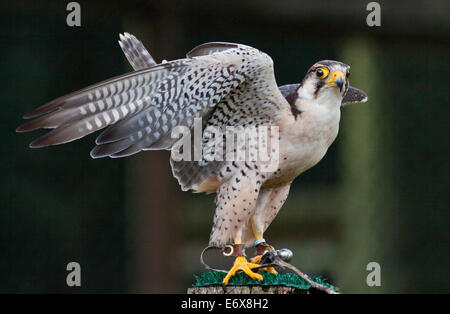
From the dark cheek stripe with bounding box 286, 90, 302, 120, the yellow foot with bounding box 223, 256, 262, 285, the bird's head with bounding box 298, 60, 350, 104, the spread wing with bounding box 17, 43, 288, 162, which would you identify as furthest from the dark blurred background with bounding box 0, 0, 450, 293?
the yellow foot with bounding box 223, 256, 262, 285

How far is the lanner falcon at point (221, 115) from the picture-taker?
8.11 ft

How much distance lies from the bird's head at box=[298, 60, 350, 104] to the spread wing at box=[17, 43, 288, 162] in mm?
133

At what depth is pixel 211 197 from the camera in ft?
16.4

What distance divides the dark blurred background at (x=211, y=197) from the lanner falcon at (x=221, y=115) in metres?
2.00

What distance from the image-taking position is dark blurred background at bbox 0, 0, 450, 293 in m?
4.63

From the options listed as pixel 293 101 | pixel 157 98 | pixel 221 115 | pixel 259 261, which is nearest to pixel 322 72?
pixel 293 101

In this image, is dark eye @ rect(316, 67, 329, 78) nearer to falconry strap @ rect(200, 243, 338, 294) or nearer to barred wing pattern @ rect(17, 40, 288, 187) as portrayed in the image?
barred wing pattern @ rect(17, 40, 288, 187)

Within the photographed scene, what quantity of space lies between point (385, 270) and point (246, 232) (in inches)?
105

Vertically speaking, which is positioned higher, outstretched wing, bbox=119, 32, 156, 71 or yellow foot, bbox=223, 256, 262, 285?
outstretched wing, bbox=119, 32, 156, 71

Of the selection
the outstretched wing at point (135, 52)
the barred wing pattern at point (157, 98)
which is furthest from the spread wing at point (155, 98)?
the outstretched wing at point (135, 52)

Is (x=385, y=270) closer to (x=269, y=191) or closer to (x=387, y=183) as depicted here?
(x=387, y=183)

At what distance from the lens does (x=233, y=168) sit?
266 centimetres

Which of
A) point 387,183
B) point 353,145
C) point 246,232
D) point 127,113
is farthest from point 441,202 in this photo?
point 127,113

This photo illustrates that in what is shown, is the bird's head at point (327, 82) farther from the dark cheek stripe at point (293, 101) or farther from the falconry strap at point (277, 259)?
the falconry strap at point (277, 259)
